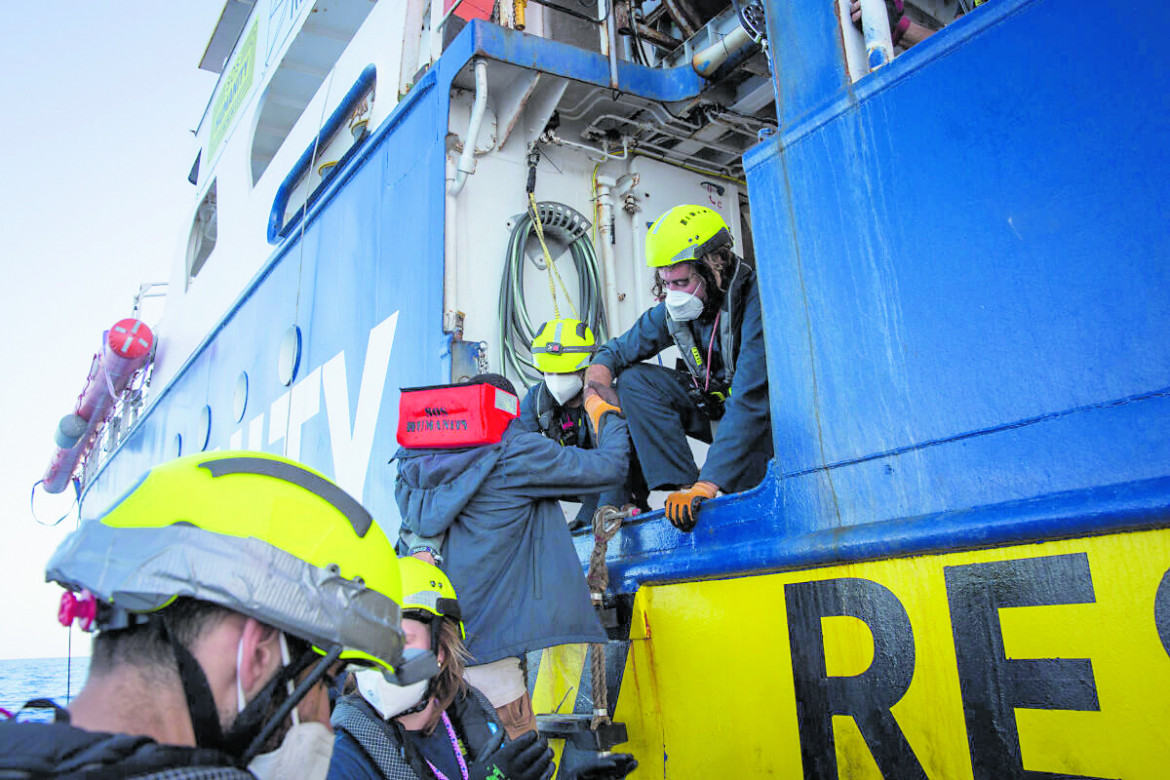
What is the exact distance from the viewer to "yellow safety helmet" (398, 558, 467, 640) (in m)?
1.85

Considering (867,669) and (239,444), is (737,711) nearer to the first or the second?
(867,669)

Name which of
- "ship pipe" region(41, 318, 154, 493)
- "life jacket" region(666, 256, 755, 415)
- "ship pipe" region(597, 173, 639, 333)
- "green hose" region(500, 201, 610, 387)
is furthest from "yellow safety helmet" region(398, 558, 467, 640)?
"ship pipe" region(41, 318, 154, 493)

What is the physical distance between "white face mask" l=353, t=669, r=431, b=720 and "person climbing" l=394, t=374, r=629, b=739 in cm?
68

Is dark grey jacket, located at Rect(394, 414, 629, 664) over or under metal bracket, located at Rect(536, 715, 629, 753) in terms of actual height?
over

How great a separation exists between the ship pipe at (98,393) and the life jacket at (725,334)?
8655 millimetres

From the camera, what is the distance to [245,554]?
0.86 metres

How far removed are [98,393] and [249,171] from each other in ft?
18.2

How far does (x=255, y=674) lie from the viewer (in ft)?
2.80

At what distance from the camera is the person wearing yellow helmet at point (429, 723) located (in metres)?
1.38

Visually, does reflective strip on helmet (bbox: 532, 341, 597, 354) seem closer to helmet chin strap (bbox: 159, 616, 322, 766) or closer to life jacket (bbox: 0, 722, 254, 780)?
helmet chin strap (bbox: 159, 616, 322, 766)

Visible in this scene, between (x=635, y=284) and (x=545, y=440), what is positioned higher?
(x=635, y=284)

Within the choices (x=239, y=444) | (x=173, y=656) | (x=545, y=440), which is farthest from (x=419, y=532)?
(x=239, y=444)

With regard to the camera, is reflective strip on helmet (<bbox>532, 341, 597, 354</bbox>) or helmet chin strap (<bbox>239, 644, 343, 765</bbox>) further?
reflective strip on helmet (<bbox>532, 341, 597, 354</bbox>)

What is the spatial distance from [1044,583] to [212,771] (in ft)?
4.34
